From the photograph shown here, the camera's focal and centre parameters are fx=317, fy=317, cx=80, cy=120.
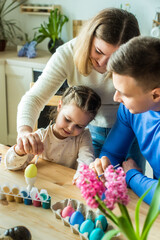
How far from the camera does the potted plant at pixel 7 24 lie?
10.8 feet

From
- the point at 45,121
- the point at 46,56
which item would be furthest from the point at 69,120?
the point at 46,56

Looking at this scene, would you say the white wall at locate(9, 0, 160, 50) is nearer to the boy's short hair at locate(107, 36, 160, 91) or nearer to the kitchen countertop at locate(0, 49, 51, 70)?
the kitchen countertop at locate(0, 49, 51, 70)

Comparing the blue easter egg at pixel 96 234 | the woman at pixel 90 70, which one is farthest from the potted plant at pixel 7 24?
the blue easter egg at pixel 96 234

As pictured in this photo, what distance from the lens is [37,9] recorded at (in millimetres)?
3285

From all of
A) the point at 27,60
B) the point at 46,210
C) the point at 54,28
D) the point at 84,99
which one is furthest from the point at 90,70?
the point at 54,28

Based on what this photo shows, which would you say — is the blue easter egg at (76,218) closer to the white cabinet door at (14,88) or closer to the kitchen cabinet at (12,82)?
the kitchen cabinet at (12,82)

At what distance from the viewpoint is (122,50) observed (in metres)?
1.01

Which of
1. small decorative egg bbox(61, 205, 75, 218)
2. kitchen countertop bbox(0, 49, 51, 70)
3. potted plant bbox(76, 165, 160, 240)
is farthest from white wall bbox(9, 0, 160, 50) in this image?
potted plant bbox(76, 165, 160, 240)

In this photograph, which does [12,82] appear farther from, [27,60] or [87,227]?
[87,227]

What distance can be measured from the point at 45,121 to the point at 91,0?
1.38 meters

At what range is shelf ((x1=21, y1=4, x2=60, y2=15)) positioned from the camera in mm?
3186

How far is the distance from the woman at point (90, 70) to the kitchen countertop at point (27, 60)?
1212mm

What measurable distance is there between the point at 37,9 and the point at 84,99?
7.03 ft

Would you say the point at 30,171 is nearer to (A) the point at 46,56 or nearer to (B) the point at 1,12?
(A) the point at 46,56
